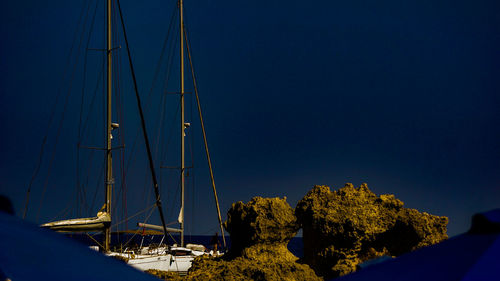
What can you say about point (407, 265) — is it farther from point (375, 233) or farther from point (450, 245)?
point (375, 233)

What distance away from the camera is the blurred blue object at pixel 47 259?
3006 millimetres

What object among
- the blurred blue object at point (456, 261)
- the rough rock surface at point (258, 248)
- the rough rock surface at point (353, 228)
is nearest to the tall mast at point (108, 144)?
the rough rock surface at point (258, 248)

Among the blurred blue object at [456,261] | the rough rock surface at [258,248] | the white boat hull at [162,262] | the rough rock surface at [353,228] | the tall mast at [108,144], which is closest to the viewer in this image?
the blurred blue object at [456,261]

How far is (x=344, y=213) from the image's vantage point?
9.51 meters

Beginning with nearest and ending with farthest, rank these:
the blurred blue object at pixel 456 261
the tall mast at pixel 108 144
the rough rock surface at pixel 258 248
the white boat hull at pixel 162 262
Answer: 1. the blurred blue object at pixel 456 261
2. the rough rock surface at pixel 258 248
3. the tall mast at pixel 108 144
4. the white boat hull at pixel 162 262

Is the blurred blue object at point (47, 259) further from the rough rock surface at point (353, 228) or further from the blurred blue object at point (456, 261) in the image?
the rough rock surface at point (353, 228)

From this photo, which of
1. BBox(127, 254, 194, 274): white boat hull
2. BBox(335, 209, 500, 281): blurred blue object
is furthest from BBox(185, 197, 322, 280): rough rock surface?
BBox(127, 254, 194, 274): white boat hull

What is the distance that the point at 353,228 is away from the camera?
9227 millimetres

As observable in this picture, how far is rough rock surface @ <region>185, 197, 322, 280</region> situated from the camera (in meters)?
8.65

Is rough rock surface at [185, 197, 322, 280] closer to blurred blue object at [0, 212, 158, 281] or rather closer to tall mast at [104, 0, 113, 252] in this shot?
blurred blue object at [0, 212, 158, 281]

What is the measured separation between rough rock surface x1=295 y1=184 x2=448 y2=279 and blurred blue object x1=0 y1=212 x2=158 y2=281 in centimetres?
625

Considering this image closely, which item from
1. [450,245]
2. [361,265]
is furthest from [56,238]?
[450,245]

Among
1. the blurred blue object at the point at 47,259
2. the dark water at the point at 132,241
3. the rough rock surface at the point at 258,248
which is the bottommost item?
the dark water at the point at 132,241

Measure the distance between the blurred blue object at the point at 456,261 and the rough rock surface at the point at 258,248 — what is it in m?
5.22
